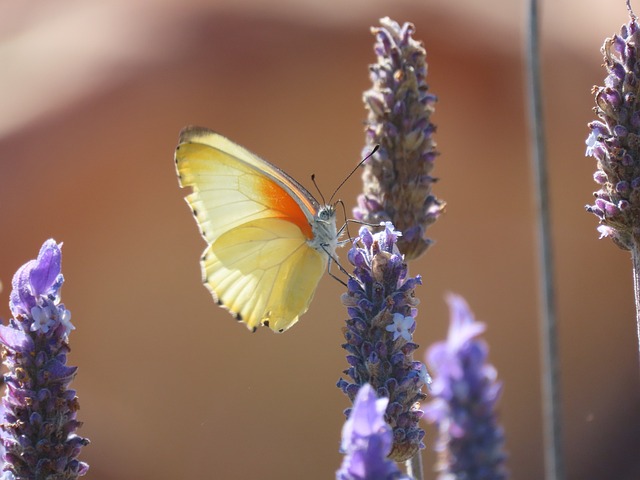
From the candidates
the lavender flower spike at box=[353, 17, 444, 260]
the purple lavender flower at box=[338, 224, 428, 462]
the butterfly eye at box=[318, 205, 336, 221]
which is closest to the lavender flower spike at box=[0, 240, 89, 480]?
the purple lavender flower at box=[338, 224, 428, 462]

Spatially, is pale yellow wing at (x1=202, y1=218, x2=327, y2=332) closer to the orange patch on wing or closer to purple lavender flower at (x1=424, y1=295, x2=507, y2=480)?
the orange patch on wing

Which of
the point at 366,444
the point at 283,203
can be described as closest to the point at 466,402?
the point at 366,444

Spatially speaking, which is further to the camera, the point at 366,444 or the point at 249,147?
the point at 249,147

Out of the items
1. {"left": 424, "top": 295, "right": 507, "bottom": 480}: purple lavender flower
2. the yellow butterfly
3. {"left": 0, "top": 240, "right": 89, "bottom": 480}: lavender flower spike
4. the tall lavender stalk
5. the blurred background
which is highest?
the blurred background

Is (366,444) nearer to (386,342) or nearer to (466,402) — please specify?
(466,402)

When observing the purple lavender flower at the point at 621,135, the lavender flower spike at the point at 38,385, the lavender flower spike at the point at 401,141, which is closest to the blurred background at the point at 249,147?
the lavender flower spike at the point at 401,141

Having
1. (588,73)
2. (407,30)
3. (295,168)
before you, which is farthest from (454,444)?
(588,73)
